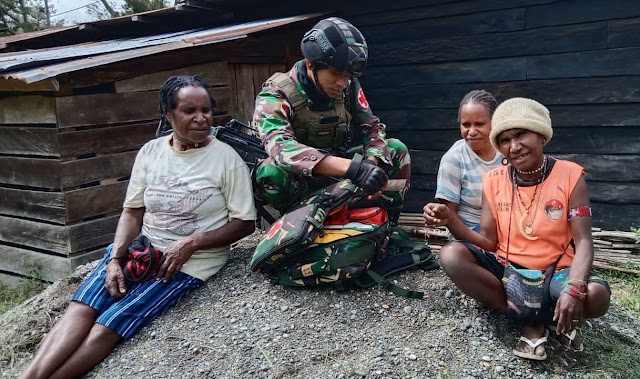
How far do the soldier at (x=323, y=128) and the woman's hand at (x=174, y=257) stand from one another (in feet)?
1.95

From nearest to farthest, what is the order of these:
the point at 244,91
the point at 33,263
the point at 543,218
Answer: the point at 543,218
the point at 33,263
the point at 244,91

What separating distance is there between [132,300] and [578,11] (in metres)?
4.47

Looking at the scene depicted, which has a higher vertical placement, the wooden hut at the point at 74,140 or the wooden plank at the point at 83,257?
the wooden hut at the point at 74,140

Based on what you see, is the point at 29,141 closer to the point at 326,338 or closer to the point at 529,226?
the point at 326,338

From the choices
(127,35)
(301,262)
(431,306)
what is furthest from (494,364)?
(127,35)

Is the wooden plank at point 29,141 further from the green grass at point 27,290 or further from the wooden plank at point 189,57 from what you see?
the green grass at point 27,290

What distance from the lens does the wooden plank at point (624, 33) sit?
472 centimetres

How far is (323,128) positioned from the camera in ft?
11.5

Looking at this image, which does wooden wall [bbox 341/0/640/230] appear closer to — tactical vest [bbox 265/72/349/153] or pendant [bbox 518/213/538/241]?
tactical vest [bbox 265/72/349/153]

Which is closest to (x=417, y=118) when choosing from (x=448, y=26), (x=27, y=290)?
(x=448, y=26)

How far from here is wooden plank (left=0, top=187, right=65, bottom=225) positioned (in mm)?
4832

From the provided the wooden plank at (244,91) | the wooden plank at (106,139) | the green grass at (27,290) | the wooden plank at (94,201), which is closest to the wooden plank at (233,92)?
the wooden plank at (244,91)

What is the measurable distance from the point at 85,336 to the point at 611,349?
284 centimetres

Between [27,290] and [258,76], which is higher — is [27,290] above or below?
below
